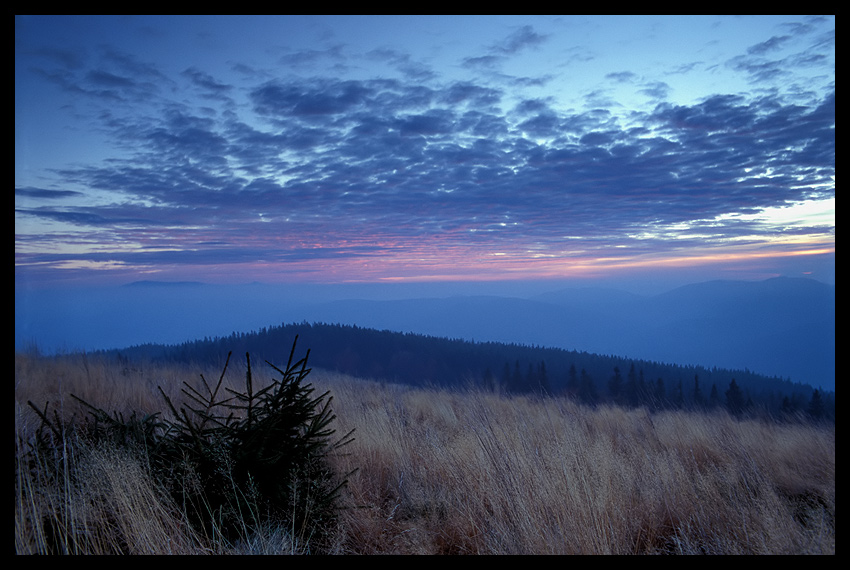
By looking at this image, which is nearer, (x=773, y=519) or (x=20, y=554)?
(x=20, y=554)

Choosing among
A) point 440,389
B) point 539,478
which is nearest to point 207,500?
point 539,478

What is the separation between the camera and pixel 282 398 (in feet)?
9.70

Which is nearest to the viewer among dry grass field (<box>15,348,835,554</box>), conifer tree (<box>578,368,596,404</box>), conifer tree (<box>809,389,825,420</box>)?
dry grass field (<box>15,348,835,554</box>)

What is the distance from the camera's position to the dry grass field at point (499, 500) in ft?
8.17

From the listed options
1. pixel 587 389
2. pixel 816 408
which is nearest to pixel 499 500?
pixel 816 408

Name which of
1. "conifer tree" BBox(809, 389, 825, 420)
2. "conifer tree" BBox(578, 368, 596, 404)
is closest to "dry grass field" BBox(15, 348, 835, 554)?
"conifer tree" BBox(809, 389, 825, 420)

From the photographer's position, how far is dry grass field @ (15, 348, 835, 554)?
2490mm

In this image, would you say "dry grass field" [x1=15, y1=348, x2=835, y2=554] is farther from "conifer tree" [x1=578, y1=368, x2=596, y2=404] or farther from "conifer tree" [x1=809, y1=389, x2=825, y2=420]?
"conifer tree" [x1=578, y1=368, x2=596, y2=404]

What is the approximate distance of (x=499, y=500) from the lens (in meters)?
3.16

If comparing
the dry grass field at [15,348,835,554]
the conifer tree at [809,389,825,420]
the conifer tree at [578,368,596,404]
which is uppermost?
the dry grass field at [15,348,835,554]

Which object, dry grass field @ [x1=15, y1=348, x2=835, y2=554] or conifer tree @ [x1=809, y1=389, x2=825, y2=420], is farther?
conifer tree @ [x1=809, y1=389, x2=825, y2=420]

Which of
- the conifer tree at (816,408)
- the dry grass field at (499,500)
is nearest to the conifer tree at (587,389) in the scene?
the conifer tree at (816,408)
